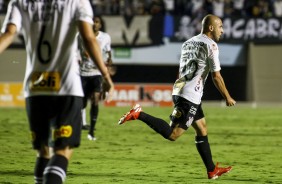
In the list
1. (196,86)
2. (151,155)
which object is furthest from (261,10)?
(196,86)

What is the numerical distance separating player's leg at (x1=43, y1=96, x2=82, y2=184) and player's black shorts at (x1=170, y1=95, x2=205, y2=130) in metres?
4.05

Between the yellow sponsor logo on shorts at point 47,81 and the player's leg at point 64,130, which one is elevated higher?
the yellow sponsor logo on shorts at point 47,81

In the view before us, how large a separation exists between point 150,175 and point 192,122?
894mm

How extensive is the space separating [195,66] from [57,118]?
4.27 m

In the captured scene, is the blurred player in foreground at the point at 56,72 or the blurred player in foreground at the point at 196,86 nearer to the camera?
the blurred player in foreground at the point at 56,72

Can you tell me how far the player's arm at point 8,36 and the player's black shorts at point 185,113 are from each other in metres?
4.24

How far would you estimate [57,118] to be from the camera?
594cm

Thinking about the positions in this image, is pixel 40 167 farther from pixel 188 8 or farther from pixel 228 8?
pixel 228 8

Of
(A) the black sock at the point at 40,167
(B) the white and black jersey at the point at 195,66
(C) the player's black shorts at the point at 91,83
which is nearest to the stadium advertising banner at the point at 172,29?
(C) the player's black shorts at the point at 91,83

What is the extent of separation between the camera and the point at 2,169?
10469mm

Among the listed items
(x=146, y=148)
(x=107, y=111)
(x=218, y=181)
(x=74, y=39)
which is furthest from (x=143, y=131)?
(x=74, y=39)

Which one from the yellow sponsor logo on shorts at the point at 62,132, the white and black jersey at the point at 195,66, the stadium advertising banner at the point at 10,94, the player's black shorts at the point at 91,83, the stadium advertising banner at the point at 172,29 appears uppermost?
the yellow sponsor logo on shorts at the point at 62,132

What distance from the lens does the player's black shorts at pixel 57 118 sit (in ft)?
19.4

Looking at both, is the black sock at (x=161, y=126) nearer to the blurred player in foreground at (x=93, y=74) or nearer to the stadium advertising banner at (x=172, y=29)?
the blurred player in foreground at (x=93, y=74)
